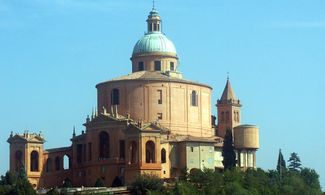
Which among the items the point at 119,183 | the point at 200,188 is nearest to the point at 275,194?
the point at 200,188

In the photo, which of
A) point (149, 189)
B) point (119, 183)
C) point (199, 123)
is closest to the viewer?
point (149, 189)

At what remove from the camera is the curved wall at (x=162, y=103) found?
4023 inches

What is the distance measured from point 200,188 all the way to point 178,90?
12.8m

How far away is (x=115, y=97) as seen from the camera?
104 metres

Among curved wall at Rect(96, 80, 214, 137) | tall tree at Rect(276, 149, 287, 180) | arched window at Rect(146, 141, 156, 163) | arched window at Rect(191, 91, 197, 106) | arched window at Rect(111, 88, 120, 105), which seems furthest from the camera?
arched window at Rect(191, 91, 197, 106)

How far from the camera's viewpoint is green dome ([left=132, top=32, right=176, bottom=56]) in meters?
107

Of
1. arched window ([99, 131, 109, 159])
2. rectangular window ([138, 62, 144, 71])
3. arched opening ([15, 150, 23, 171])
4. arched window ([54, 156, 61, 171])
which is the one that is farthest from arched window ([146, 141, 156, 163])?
rectangular window ([138, 62, 144, 71])

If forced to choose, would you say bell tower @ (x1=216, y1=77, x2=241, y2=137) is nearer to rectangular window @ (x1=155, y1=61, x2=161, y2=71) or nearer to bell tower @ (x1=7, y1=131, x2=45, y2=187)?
rectangular window @ (x1=155, y1=61, x2=161, y2=71)

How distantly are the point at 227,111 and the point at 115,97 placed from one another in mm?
11503

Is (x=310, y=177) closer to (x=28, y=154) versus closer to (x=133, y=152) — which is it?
(x=133, y=152)

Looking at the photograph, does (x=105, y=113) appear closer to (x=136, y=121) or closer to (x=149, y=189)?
(x=136, y=121)

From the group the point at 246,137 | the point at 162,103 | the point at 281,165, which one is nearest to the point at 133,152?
Answer: the point at 162,103

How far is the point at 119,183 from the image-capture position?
97.4 metres

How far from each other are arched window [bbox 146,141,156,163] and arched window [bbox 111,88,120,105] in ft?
25.7
